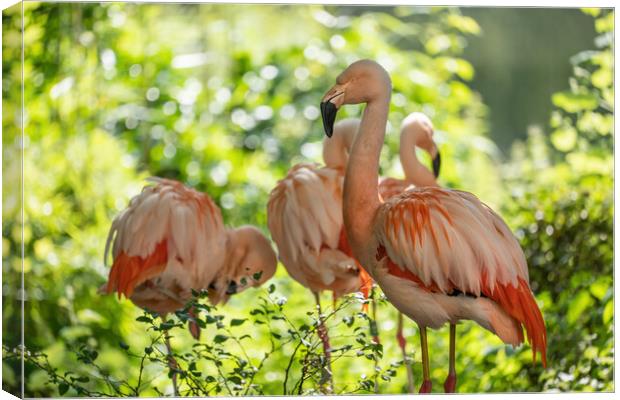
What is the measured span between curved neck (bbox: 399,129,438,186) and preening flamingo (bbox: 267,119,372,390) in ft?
0.94

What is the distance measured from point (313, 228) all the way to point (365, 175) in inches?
21.3

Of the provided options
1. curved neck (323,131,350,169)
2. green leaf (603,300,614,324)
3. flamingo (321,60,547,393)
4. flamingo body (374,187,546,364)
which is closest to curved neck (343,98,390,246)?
flamingo (321,60,547,393)

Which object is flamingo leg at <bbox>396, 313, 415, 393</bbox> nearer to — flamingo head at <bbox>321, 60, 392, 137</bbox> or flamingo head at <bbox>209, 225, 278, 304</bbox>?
flamingo head at <bbox>209, 225, 278, 304</bbox>

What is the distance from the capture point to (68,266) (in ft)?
18.7

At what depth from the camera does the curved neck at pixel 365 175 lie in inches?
133

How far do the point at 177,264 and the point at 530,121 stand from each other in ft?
11.1

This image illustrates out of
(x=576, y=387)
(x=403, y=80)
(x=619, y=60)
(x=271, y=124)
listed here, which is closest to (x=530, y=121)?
(x=403, y=80)

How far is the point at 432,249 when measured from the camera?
3174mm

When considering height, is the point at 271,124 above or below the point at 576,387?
above

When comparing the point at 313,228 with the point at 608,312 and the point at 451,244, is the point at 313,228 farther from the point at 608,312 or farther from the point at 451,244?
the point at 608,312

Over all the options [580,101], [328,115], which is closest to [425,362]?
[328,115]

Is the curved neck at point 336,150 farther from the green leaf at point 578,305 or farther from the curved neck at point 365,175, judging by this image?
the green leaf at point 578,305

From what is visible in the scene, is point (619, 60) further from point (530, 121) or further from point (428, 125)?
point (530, 121)

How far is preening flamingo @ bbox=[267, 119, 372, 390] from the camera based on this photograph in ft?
12.7
